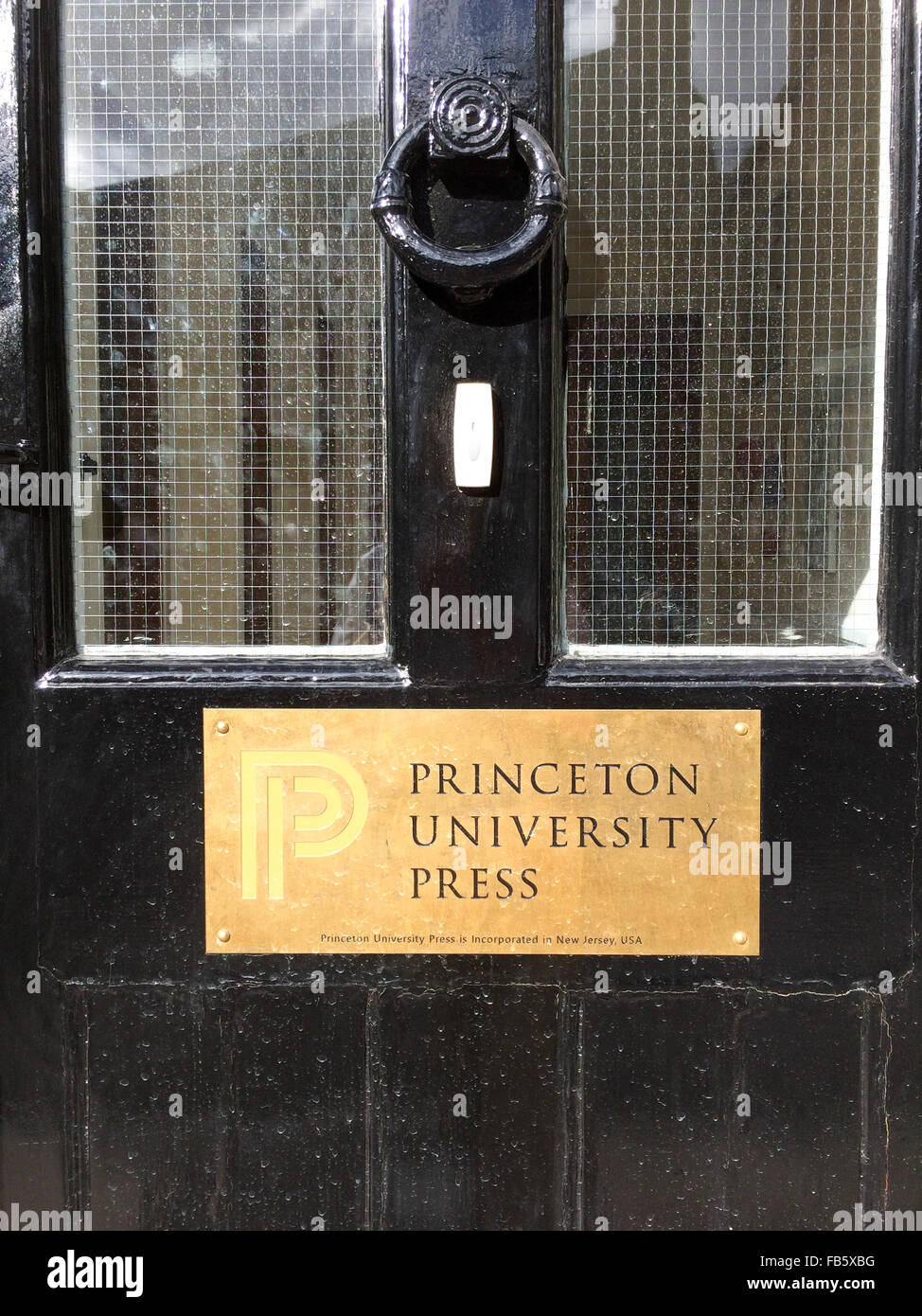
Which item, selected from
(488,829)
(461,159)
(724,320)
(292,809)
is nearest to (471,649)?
(488,829)

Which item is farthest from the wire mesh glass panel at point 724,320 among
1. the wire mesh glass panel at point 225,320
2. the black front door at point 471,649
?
the wire mesh glass panel at point 225,320

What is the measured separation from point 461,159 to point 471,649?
41.4 inches

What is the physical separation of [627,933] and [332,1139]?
0.83 meters

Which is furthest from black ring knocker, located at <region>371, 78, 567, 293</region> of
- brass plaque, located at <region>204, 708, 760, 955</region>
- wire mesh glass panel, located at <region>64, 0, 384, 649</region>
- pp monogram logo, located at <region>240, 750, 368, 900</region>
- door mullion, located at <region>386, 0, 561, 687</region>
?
pp monogram logo, located at <region>240, 750, 368, 900</region>

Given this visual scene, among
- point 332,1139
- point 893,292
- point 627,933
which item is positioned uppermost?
point 893,292

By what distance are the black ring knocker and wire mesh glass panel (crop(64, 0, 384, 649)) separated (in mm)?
185

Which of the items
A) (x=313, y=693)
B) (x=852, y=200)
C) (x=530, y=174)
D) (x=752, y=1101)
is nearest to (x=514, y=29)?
(x=530, y=174)

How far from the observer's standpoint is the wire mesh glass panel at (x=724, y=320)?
2209 millimetres

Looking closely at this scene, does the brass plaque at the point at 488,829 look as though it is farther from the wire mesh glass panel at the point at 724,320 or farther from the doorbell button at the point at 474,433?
the doorbell button at the point at 474,433

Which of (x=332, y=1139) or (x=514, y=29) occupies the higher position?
(x=514, y=29)

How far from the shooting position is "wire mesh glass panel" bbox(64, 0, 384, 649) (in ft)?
7.34

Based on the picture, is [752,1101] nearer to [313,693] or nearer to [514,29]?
[313,693]

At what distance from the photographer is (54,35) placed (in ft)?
7.31
